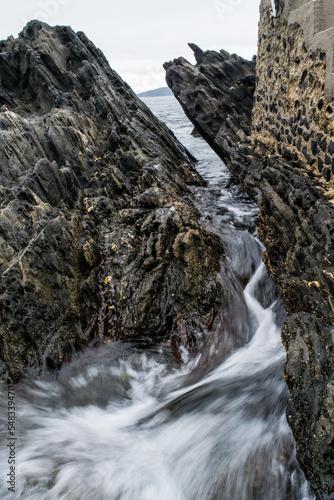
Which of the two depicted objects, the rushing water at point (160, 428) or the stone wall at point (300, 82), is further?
the stone wall at point (300, 82)

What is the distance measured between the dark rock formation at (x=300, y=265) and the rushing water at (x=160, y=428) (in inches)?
29.1

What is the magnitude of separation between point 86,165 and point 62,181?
1478mm

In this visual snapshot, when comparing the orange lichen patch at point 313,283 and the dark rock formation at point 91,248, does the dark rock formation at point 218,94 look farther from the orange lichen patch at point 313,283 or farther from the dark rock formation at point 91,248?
the orange lichen patch at point 313,283

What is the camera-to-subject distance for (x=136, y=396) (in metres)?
5.19

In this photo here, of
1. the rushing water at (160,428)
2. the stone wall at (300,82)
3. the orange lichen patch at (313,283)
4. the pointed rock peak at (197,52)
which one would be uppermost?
the pointed rock peak at (197,52)

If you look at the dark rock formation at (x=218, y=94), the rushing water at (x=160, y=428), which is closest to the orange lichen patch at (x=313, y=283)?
the rushing water at (x=160, y=428)

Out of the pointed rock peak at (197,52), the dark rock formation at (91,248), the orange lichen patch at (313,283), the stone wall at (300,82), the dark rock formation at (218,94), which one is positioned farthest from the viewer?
the pointed rock peak at (197,52)

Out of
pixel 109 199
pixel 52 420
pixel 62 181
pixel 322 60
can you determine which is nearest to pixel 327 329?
pixel 52 420

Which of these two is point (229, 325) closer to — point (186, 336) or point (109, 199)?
point (186, 336)

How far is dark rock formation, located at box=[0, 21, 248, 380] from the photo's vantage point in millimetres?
5645

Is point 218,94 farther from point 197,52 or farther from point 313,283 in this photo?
point 313,283

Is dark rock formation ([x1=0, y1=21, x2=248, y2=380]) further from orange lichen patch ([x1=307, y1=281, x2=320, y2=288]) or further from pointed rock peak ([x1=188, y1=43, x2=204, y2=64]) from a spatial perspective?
pointed rock peak ([x1=188, y1=43, x2=204, y2=64])

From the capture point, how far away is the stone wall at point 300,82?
17.4ft

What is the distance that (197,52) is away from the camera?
16.6m
